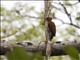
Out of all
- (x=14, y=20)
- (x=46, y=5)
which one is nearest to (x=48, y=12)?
(x=46, y=5)

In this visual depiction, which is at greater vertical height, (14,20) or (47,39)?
(47,39)

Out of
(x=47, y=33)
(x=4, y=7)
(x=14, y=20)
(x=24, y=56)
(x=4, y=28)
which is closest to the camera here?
(x=24, y=56)

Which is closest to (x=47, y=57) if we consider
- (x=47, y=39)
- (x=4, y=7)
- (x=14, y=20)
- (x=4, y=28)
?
(x=47, y=39)

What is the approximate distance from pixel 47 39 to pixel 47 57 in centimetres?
4

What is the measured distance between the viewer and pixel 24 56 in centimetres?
23

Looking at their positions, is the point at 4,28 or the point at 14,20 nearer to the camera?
the point at 4,28

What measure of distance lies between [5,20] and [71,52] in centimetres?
290

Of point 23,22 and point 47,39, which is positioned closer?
point 47,39

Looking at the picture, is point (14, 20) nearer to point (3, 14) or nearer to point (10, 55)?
point (3, 14)

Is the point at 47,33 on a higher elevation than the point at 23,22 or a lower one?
higher

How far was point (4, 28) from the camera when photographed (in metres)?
2.73

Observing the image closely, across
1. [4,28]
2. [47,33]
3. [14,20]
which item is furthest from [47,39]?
[14,20]

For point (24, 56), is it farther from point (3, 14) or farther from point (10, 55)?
point (3, 14)

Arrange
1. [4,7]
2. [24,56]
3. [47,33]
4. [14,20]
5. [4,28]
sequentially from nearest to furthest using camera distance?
[24,56] → [47,33] → [4,28] → [14,20] → [4,7]
